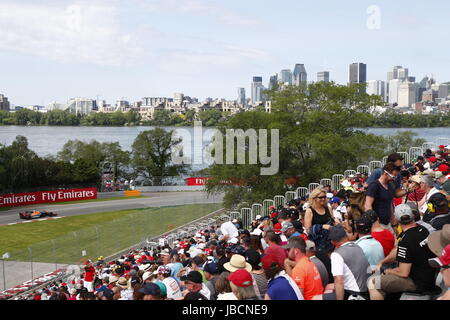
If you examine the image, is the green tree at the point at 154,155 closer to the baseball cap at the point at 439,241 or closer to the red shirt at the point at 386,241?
the red shirt at the point at 386,241

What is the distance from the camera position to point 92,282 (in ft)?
42.9

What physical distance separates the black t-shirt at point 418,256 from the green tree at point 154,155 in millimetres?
63330

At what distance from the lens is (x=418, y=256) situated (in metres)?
4.70

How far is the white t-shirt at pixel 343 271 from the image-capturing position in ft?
16.4

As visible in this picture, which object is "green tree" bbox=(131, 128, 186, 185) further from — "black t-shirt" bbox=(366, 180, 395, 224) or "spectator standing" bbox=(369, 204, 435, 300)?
"spectator standing" bbox=(369, 204, 435, 300)

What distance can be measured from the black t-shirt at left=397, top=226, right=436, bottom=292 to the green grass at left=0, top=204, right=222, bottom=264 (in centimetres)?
1644

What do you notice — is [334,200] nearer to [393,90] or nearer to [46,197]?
[46,197]

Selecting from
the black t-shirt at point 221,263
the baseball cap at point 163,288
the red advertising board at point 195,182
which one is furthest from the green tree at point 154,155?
the baseball cap at point 163,288

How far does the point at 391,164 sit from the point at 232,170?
28245mm

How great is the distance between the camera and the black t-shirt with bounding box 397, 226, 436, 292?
4.68m

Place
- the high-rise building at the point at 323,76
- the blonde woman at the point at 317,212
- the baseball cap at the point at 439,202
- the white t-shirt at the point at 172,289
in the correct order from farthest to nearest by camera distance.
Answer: the high-rise building at the point at 323,76, the blonde woman at the point at 317,212, the white t-shirt at the point at 172,289, the baseball cap at the point at 439,202

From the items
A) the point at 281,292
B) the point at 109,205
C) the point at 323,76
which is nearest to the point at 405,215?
the point at 281,292
